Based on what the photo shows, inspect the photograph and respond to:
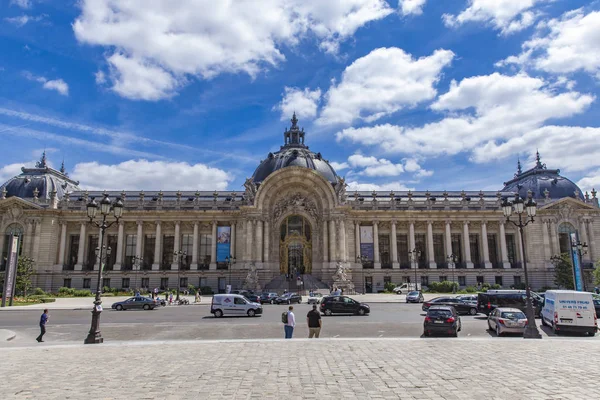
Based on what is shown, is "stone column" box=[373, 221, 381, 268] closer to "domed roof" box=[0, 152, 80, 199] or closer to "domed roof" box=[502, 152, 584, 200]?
"domed roof" box=[502, 152, 584, 200]

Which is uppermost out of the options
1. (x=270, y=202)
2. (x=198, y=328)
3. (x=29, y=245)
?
(x=270, y=202)

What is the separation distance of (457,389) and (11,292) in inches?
1810

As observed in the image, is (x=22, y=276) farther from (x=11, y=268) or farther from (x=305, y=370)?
(x=305, y=370)

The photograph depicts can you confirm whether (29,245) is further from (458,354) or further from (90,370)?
(458,354)

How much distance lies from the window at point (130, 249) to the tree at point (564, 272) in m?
63.4

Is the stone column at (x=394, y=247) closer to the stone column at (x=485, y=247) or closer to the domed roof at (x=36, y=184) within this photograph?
the stone column at (x=485, y=247)

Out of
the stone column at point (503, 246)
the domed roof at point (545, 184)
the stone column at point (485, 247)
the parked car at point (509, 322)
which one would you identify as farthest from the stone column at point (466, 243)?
the parked car at point (509, 322)

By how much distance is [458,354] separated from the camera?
44.8 ft

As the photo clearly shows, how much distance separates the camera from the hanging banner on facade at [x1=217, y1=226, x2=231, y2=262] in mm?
61375

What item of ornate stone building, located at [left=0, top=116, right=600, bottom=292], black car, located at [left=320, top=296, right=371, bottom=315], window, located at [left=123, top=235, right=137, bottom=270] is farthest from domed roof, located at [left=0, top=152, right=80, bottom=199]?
black car, located at [left=320, top=296, right=371, bottom=315]

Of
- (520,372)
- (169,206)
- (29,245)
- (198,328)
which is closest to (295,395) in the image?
(520,372)

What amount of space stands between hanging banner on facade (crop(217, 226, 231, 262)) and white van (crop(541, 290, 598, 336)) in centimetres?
4688

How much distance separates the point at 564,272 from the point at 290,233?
128ft

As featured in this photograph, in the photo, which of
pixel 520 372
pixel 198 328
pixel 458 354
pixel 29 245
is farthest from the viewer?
pixel 29 245
